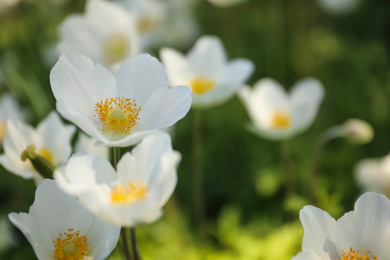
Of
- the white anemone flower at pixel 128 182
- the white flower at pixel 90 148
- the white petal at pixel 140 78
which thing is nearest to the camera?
the white anemone flower at pixel 128 182

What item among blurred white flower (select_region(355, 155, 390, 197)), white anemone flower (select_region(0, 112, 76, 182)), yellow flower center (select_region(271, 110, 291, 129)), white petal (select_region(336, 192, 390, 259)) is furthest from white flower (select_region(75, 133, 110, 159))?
blurred white flower (select_region(355, 155, 390, 197))

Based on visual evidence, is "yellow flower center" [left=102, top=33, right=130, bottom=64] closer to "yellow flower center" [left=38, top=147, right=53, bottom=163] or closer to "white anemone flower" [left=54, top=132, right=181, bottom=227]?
"yellow flower center" [left=38, top=147, right=53, bottom=163]

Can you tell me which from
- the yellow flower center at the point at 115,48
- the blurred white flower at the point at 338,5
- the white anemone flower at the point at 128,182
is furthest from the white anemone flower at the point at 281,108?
the blurred white flower at the point at 338,5

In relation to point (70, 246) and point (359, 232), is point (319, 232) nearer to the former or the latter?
point (359, 232)

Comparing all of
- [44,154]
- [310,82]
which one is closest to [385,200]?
[44,154]

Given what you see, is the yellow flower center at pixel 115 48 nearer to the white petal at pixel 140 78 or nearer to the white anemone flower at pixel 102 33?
the white anemone flower at pixel 102 33

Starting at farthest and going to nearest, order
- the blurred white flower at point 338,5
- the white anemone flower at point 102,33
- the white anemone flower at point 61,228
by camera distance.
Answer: the blurred white flower at point 338,5
the white anemone flower at point 102,33
the white anemone flower at point 61,228

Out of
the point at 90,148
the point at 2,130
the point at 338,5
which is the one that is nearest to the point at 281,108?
the point at 90,148
